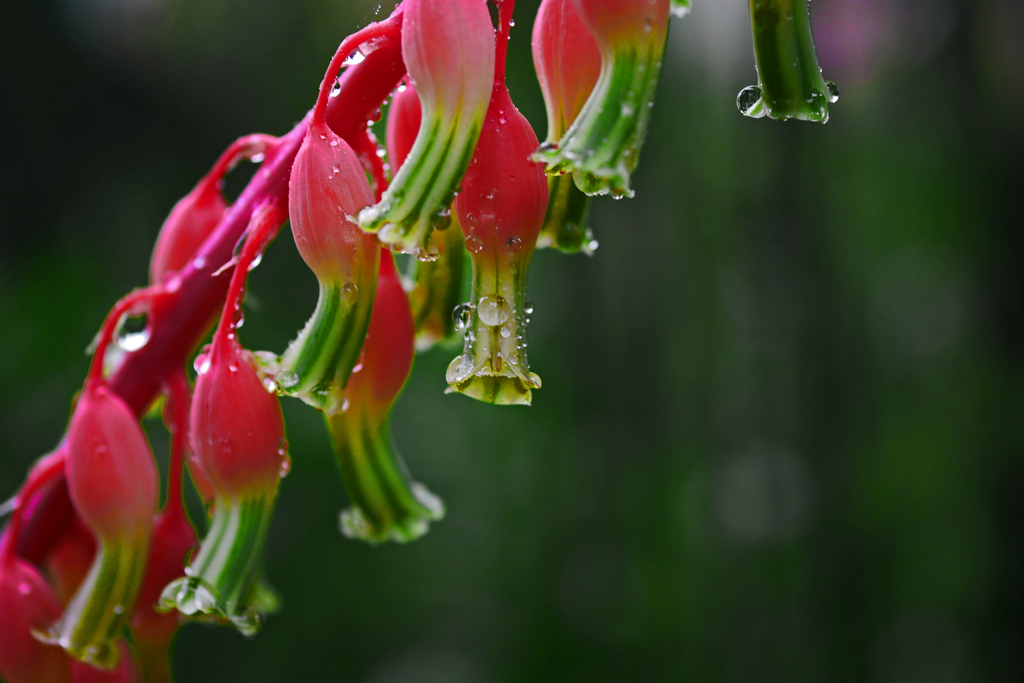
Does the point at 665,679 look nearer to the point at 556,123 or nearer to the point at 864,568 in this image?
the point at 864,568

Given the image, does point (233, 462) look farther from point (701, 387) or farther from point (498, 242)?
point (701, 387)

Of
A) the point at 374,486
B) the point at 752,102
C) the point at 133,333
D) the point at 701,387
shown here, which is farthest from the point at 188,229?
the point at 701,387

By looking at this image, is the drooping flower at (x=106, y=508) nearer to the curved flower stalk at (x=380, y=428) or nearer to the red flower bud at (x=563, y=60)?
the curved flower stalk at (x=380, y=428)

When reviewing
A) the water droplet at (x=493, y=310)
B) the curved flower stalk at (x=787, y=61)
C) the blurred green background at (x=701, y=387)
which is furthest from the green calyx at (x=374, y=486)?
the blurred green background at (x=701, y=387)

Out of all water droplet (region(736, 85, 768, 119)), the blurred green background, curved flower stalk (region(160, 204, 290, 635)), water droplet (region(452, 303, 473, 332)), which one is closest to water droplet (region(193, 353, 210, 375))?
curved flower stalk (region(160, 204, 290, 635))

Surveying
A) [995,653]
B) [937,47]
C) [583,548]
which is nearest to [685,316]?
[583,548]
